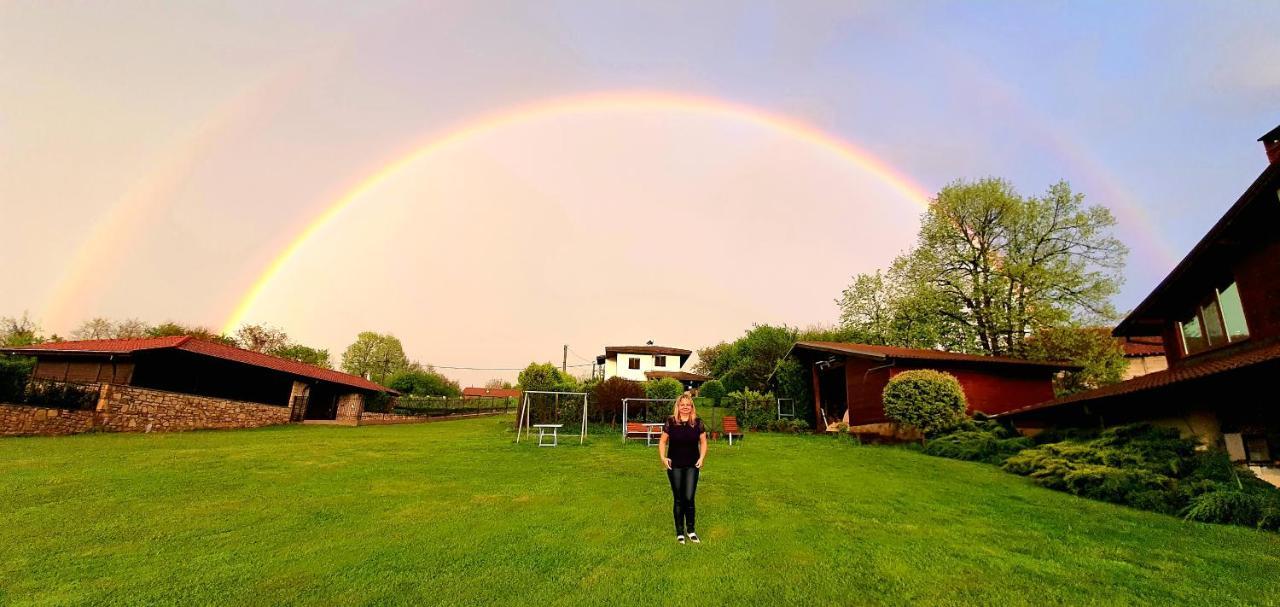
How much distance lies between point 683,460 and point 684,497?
0.46m

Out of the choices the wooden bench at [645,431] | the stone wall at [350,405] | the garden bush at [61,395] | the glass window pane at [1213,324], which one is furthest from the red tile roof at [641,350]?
the glass window pane at [1213,324]

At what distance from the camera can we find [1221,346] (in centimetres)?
1384

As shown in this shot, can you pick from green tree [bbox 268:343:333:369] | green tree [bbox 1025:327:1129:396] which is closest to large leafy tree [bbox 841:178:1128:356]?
green tree [bbox 1025:327:1129:396]

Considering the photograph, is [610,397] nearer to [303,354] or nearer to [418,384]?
[418,384]

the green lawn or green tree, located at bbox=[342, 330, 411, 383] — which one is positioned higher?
green tree, located at bbox=[342, 330, 411, 383]

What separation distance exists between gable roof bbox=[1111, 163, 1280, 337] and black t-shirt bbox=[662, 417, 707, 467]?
47.8 feet

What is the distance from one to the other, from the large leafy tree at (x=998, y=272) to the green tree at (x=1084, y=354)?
2.48 ft

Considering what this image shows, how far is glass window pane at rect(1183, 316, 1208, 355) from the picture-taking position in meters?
15.1

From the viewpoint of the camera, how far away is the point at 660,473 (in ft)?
37.2

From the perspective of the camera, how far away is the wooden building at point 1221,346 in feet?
31.9

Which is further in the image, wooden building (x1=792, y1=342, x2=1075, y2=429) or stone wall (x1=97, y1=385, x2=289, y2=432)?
wooden building (x1=792, y1=342, x2=1075, y2=429)

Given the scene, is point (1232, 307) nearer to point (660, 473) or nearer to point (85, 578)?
point (660, 473)

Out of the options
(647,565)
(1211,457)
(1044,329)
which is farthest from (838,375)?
(647,565)

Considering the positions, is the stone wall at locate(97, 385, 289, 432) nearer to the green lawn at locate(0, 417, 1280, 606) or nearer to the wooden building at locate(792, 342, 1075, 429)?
the green lawn at locate(0, 417, 1280, 606)
